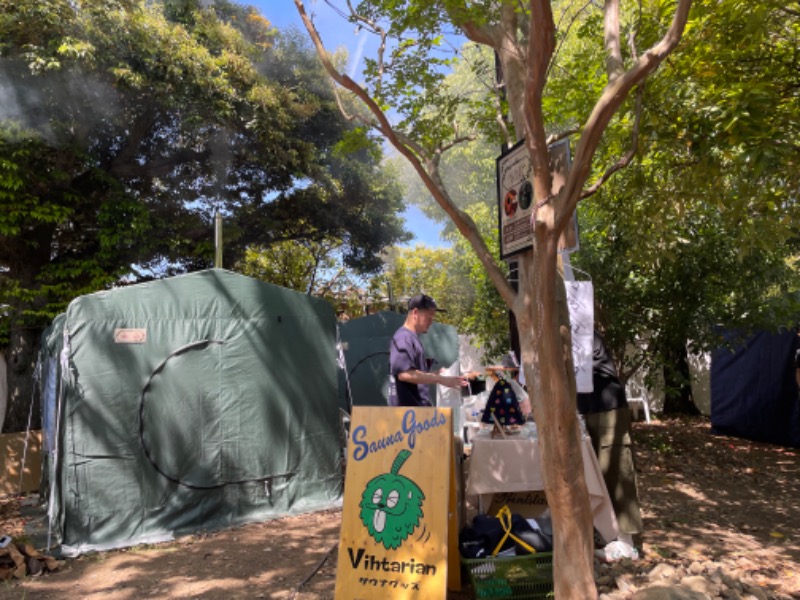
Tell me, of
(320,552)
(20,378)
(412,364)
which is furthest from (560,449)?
(20,378)

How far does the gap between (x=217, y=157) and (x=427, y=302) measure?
→ 9.67 m

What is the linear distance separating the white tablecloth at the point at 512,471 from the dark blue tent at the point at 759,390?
242 inches

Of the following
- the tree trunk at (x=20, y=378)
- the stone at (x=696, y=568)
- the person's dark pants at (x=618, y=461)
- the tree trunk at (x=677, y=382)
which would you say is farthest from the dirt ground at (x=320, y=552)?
the tree trunk at (x=20, y=378)

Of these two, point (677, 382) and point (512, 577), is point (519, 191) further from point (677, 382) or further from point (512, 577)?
point (677, 382)

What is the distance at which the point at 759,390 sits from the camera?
390 inches

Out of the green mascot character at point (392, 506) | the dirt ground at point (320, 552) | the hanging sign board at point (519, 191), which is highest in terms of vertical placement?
the hanging sign board at point (519, 191)

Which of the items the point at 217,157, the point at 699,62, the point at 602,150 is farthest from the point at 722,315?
the point at 217,157

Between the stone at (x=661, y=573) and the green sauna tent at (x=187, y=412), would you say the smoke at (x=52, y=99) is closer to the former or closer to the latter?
the green sauna tent at (x=187, y=412)

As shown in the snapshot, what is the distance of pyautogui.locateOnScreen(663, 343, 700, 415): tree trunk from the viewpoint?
8977mm

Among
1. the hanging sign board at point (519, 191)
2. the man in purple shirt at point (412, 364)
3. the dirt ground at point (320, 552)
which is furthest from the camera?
the dirt ground at point (320, 552)

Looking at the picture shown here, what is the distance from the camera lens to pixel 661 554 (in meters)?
4.39

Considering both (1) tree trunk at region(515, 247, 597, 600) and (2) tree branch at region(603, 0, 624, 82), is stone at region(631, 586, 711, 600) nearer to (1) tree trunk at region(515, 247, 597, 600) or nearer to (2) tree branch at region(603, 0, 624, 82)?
(1) tree trunk at region(515, 247, 597, 600)

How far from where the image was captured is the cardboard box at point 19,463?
8.27 metres

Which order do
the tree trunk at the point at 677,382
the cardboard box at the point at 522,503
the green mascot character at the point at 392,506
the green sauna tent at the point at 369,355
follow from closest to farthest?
the green mascot character at the point at 392,506 < the cardboard box at the point at 522,503 < the tree trunk at the point at 677,382 < the green sauna tent at the point at 369,355
